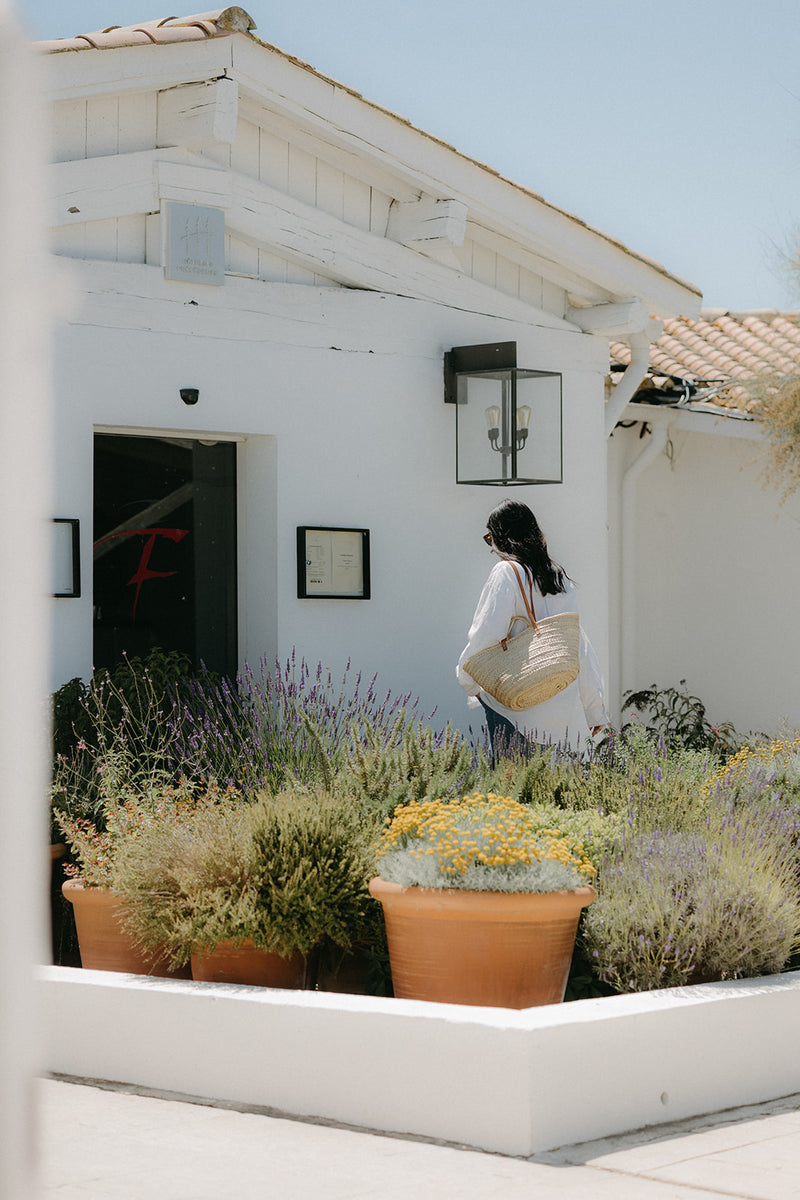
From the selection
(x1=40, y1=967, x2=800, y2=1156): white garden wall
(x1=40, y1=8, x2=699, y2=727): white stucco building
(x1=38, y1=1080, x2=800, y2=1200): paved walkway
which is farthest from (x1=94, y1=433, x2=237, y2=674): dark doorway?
(x1=38, y1=1080, x2=800, y2=1200): paved walkway

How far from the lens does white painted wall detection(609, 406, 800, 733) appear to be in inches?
444

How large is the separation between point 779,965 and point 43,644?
4070mm

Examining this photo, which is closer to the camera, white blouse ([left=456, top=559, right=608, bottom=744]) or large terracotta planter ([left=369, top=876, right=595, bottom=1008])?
large terracotta planter ([left=369, top=876, right=595, bottom=1008])

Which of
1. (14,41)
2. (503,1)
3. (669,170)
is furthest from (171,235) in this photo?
(14,41)

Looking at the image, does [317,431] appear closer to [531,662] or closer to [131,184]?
[131,184]

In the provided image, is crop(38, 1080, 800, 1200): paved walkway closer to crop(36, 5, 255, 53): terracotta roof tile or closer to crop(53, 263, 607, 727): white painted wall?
crop(53, 263, 607, 727): white painted wall

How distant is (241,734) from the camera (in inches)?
269

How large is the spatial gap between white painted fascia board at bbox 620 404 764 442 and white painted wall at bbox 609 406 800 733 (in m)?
0.01

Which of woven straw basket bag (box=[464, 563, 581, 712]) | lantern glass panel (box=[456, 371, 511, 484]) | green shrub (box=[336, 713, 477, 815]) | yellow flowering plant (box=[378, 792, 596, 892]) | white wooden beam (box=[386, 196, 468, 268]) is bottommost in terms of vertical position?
yellow flowering plant (box=[378, 792, 596, 892])

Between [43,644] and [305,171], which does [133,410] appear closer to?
[305,171]

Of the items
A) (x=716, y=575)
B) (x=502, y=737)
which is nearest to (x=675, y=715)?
(x=716, y=575)

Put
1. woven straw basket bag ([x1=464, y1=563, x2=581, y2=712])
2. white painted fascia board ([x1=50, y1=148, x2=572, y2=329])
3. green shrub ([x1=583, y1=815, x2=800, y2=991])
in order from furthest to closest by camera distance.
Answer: white painted fascia board ([x1=50, y1=148, x2=572, y2=329]), woven straw basket bag ([x1=464, y1=563, x2=581, y2=712]), green shrub ([x1=583, y1=815, x2=800, y2=991])

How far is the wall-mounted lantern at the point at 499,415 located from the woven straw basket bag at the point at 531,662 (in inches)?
64.7

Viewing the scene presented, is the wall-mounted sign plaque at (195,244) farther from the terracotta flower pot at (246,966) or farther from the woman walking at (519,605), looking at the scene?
the terracotta flower pot at (246,966)
